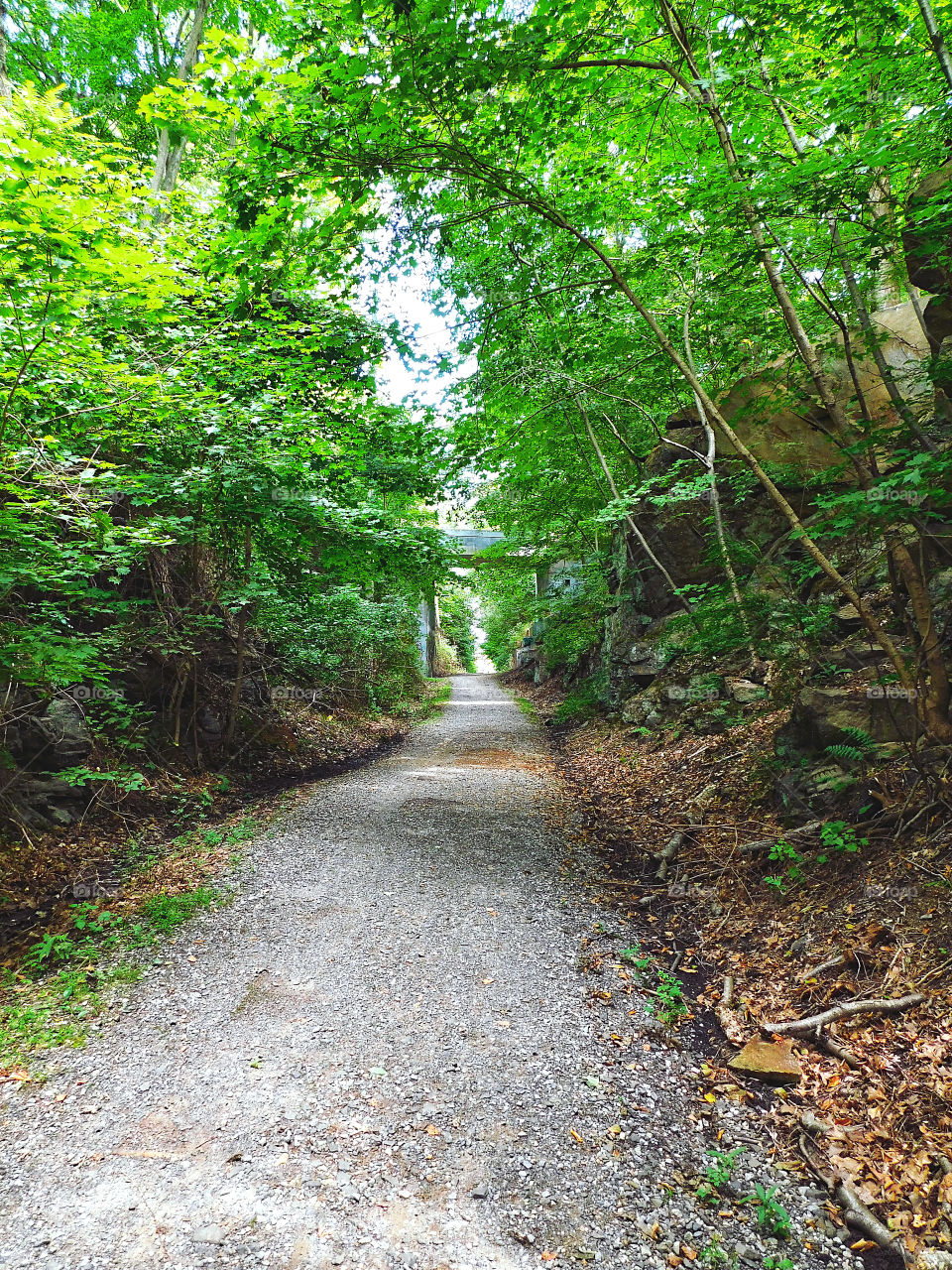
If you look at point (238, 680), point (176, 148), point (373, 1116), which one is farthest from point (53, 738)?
point (176, 148)

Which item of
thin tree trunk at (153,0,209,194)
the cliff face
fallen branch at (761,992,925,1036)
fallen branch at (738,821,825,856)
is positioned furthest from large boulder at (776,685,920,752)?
thin tree trunk at (153,0,209,194)

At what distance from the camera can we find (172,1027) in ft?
10.1

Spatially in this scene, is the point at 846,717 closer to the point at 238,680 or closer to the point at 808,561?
the point at 808,561

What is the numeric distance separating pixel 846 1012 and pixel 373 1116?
94.4 inches

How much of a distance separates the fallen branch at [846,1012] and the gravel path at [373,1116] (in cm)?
60

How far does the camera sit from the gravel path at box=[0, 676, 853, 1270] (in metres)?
1.96

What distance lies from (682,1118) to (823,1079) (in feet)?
2.29

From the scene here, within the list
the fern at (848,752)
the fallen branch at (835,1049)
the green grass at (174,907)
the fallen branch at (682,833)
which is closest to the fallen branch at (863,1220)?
the fallen branch at (835,1049)

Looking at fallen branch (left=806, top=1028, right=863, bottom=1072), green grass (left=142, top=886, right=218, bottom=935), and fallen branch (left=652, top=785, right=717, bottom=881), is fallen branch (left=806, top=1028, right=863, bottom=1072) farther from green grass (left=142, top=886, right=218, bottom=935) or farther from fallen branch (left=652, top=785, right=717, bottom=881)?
green grass (left=142, top=886, right=218, bottom=935)

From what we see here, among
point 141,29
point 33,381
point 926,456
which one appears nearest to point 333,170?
point 33,381

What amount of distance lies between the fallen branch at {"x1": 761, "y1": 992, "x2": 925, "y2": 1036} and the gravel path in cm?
60

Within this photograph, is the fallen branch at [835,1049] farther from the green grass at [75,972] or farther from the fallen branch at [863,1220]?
the green grass at [75,972]

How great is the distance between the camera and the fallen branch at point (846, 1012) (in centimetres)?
267

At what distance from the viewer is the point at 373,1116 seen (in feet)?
8.11
